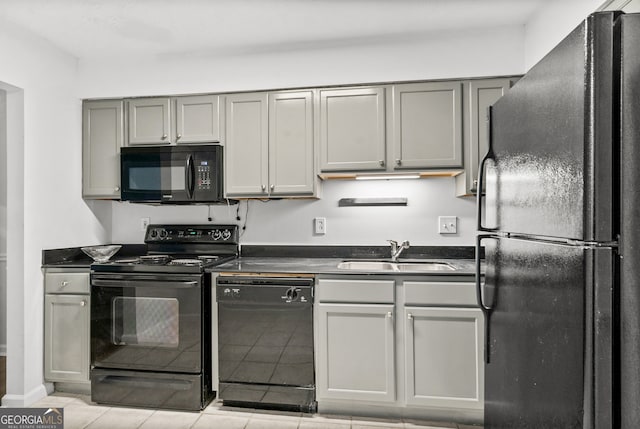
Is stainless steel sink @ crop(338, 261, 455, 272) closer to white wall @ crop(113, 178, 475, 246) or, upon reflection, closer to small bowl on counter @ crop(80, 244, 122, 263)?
white wall @ crop(113, 178, 475, 246)

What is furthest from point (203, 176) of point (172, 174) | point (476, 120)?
point (476, 120)

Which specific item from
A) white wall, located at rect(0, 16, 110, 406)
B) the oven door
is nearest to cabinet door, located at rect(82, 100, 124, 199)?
white wall, located at rect(0, 16, 110, 406)

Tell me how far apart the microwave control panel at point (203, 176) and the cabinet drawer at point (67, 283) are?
3.14 feet

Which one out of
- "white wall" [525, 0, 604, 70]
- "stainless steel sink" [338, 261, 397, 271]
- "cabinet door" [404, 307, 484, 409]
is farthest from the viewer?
"stainless steel sink" [338, 261, 397, 271]

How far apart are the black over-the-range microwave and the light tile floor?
1.38 meters

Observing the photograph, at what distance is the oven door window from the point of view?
2.37m

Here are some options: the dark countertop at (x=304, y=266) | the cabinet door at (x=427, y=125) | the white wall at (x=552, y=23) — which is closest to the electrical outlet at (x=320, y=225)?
the dark countertop at (x=304, y=266)

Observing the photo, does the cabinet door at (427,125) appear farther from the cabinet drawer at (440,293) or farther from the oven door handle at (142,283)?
the oven door handle at (142,283)

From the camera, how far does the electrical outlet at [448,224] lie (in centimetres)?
278

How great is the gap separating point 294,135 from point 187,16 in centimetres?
97

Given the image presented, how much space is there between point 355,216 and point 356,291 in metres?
0.79

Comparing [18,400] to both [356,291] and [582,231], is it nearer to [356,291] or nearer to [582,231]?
[356,291]

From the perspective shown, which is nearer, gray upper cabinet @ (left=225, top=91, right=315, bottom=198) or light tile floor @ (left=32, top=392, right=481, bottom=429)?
light tile floor @ (left=32, top=392, right=481, bottom=429)

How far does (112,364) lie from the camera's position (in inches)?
95.7
